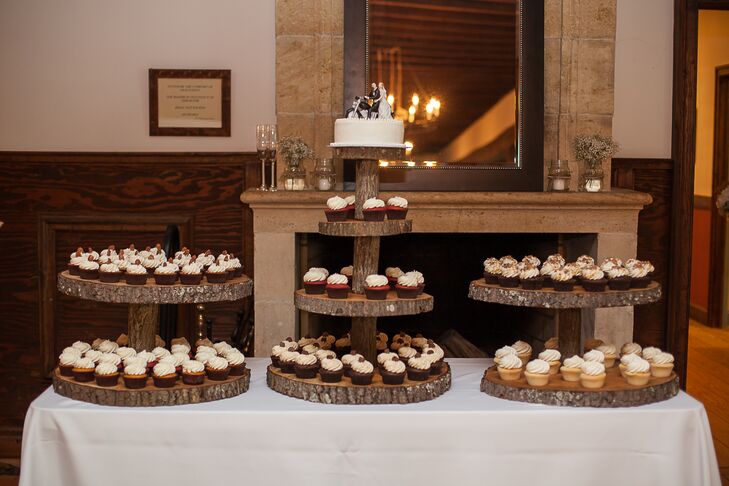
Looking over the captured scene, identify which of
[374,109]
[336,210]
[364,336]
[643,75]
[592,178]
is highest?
[643,75]

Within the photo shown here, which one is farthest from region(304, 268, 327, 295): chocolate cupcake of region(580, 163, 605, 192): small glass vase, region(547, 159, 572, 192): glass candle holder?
region(580, 163, 605, 192): small glass vase

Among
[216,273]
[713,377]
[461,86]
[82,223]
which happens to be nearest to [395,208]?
[216,273]

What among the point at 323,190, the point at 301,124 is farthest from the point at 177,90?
the point at 323,190

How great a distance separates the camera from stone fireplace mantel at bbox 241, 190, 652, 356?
4098mm

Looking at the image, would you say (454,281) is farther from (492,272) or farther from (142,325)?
(142,325)

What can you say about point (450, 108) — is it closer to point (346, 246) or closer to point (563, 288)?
point (346, 246)

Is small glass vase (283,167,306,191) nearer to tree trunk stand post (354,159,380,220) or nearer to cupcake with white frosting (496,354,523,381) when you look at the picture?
tree trunk stand post (354,159,380,220)

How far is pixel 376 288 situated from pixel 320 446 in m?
0.48

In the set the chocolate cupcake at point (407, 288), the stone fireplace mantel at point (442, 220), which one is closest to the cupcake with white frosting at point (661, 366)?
the chocolate cupcake at point (407, 288)

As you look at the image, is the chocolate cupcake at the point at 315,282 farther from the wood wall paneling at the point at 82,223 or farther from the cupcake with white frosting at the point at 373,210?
the wood wall paneling at the point at 82,223

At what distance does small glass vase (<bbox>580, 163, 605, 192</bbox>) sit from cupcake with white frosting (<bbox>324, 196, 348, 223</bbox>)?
6.00 feet

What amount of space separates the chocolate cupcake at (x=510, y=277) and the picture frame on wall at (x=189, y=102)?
224 cm

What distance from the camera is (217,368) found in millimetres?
2646

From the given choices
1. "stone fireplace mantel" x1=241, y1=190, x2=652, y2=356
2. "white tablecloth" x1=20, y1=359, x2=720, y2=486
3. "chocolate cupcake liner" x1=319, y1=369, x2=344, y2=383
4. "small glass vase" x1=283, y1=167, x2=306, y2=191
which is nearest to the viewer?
"white tablecloth" x1=20, y1=359, x2=720, y2=486
